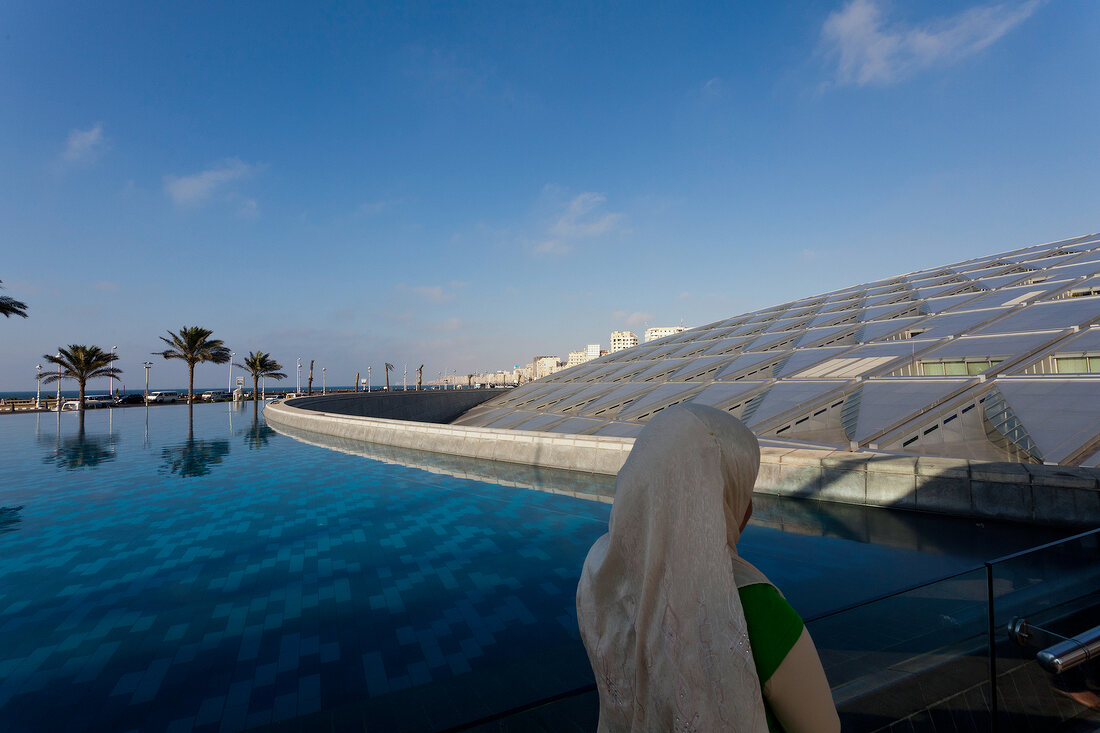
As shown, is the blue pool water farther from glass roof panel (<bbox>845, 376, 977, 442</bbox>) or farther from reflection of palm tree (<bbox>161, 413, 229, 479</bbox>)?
reflection of palm tree (<bbox>161, 413, 229, 479</bbox>)

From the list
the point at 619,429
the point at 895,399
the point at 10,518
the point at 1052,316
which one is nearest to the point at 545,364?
the point at 619,429

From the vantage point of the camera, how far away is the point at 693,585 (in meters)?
1.17

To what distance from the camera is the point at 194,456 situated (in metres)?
15.6

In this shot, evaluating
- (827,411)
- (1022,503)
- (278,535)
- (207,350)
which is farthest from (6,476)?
(207,350)

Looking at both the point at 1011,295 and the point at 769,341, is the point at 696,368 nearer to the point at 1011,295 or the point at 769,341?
the point at 769,341

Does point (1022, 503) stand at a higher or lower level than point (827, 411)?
lower

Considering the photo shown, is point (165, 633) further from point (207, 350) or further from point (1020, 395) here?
point (207, 350)

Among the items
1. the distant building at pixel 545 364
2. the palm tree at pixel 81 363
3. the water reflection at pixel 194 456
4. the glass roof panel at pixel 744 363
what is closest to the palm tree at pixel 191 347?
the palm tree at pixel 81 363

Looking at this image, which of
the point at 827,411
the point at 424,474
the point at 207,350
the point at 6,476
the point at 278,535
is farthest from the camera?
the point at 207,350

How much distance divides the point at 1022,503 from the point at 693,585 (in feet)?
23.8

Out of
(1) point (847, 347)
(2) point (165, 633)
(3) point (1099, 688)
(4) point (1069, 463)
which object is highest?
(1) point (847, 347)

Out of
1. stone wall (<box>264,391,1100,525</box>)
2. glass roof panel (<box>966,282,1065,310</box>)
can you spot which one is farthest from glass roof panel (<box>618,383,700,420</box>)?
glass roof panel (<box>966,282,1065,310</box>)

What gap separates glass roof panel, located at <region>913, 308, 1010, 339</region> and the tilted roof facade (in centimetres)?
6

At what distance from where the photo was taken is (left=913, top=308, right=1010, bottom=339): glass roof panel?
11977 millimetres
